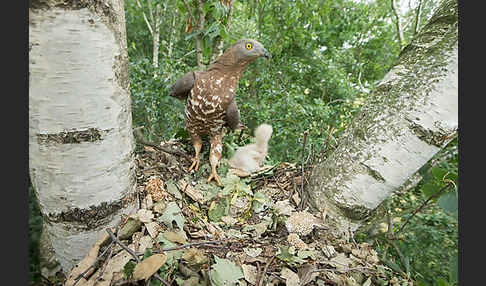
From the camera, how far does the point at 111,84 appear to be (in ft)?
2.53

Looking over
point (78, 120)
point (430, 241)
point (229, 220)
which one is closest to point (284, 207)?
point (229, 220)

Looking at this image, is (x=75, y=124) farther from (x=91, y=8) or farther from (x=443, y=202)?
(x=443, y=202)

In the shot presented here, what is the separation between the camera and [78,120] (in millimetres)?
725

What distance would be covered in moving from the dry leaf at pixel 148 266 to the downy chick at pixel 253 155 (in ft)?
3.00

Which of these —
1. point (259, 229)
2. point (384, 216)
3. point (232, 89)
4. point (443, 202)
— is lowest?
point (384, 216)

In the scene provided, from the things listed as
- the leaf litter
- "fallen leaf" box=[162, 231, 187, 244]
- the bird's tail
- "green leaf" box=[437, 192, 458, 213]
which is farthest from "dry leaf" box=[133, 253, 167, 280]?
the bird's tail

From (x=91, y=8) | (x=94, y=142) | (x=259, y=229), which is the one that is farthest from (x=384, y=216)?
(x=91, y=8)

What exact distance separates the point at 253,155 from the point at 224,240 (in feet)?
3.22

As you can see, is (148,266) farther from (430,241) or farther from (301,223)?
(430,241)

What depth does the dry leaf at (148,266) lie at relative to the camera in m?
0.68

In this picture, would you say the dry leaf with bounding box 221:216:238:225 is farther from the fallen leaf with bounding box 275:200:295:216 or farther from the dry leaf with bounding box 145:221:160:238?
the dry leaf with bounding box 145:221:160:238

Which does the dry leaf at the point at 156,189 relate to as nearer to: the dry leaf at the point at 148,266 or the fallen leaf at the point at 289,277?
the dry leaf at the point at 148,266

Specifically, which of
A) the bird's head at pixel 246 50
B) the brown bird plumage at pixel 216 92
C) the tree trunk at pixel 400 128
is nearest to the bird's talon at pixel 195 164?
the brown bird plumage at pixel 216 92

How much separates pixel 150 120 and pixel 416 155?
2.06 meters
